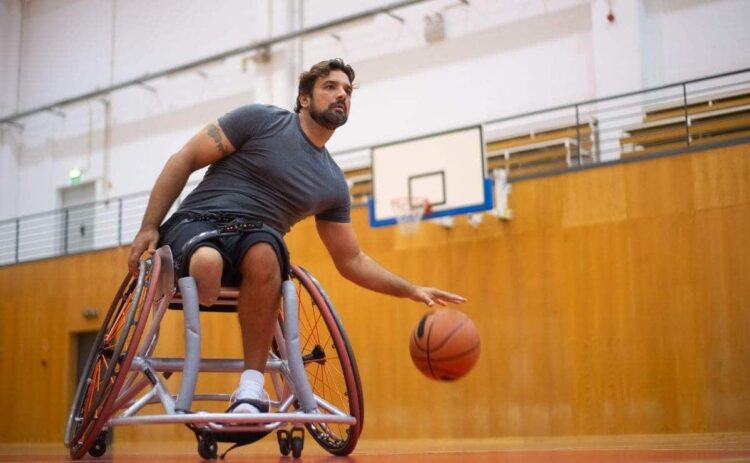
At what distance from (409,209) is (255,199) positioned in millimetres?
5254

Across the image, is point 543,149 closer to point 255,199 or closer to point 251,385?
point 255,199

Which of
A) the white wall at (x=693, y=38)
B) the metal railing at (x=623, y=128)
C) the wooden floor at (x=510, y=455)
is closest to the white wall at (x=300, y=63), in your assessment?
the white wall at (x=693, y=38)

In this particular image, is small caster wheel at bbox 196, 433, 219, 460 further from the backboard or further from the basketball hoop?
the basketball hoop

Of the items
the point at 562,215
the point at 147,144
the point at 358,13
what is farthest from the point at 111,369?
the point at 147,144

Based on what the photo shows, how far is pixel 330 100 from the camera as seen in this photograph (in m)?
3.09

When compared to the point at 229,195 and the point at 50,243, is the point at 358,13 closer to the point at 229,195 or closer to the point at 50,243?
the point at 50,243

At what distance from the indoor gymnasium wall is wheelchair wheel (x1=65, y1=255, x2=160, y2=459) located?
488cm

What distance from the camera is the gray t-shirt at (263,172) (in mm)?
3041

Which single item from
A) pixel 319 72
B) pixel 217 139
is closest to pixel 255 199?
pixel 217 139

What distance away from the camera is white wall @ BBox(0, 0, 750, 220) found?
9.15 metres

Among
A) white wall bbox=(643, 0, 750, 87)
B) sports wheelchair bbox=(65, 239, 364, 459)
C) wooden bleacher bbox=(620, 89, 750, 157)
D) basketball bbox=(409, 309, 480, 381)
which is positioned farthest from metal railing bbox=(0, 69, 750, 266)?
sports wheelchair bbox=(65, 239, 364, 459)

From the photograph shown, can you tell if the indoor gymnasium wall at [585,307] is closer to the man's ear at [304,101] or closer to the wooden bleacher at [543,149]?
the wooden bleacher at [543,149]

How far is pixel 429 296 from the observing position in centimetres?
324

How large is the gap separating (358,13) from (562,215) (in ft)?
15.2
